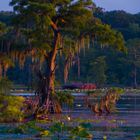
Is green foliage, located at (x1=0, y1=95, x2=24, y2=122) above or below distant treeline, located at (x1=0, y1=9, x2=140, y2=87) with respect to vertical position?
below

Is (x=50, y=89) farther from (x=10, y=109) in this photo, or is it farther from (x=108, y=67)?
(x=108, y=67)

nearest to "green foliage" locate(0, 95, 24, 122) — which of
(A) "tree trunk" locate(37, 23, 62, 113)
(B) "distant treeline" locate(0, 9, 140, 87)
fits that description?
(A) "tree trunk" locate(37, 23, 62, 113)

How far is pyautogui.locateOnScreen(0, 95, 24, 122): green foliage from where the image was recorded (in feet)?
107

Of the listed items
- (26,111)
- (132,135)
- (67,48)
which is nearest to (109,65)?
(67,48)

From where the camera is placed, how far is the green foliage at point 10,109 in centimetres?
3269

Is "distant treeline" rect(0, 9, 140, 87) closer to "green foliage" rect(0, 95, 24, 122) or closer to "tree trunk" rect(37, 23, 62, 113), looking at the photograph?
"tree trunk" rect(37, 23, 62, 113)

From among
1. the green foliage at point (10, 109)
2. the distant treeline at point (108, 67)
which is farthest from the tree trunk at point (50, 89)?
the distant treeline at point (108, 67)

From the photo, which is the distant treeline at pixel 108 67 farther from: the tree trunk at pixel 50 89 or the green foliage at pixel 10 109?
the green foliage at pixel 10 109

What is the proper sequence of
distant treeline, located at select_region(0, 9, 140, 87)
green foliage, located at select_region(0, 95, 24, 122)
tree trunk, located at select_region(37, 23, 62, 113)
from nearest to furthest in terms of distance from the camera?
green foliage, located at select_region(0, 95, 24, 122), tree trunk, located at select_region(37, 23, 62, 113), distant treeline, located at select_region(0, 9, 140, 87)

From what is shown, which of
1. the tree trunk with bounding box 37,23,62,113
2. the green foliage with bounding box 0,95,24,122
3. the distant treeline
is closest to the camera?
the green foliage with bounding box 0,95,24,122

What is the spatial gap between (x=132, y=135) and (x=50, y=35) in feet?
51.8

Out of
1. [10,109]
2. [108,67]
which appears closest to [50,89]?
[10,109]

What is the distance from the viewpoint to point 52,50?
131 feet

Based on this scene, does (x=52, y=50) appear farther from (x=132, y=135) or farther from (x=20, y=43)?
(x=132, y=135)
